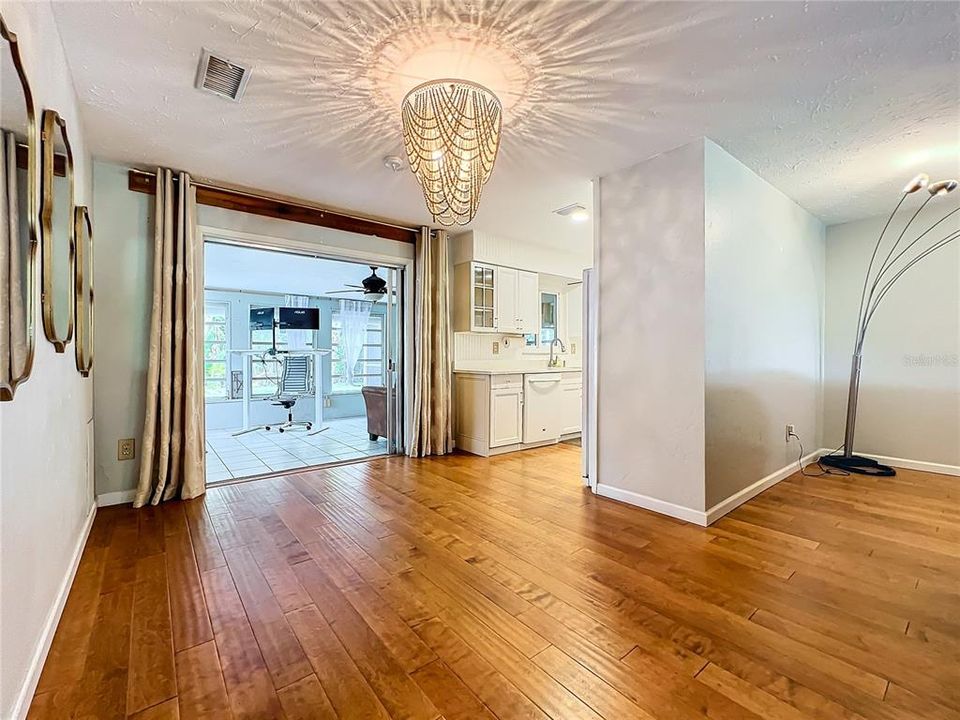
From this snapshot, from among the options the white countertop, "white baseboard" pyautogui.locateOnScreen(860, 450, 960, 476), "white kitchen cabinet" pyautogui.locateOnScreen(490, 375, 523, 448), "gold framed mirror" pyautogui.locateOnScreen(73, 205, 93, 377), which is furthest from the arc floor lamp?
"gold framed mirror" pyautogui.locateOnScreen(73, 205, 93, 377)

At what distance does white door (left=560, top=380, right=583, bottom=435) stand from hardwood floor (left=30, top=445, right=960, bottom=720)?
214 cm

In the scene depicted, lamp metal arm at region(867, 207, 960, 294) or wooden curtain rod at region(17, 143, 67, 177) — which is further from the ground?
lamp metal arm at region(867, 207, 960, 294)

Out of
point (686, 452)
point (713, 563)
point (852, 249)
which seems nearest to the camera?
point (713, 563)

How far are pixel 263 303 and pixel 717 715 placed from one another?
28.2 ft

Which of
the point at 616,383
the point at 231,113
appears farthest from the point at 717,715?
the point at 231,113

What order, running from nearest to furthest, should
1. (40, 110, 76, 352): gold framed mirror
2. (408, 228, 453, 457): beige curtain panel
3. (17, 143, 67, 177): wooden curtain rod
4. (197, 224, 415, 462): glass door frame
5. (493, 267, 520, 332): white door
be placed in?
(17, 143, 67, 177): wooden curtain rod < (40, 110, 76, 352): gold framed mirror < (197, 224, 415, 462): glass door frame < (408, 228, 453, 457): beige curtain panel < (493, 267, 520, 332): white door

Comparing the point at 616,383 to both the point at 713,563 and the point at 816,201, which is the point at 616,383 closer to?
the point at 713,563

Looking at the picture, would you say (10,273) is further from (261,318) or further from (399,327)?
(261,318)

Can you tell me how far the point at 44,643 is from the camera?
1.49m

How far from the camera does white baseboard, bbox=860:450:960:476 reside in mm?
3785

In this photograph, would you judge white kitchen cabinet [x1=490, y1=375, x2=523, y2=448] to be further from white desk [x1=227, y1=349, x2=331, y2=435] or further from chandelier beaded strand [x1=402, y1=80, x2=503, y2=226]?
white desk [x1=227, y1=349, x2=331, y2=435]

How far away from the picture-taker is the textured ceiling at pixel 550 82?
1.71 metres

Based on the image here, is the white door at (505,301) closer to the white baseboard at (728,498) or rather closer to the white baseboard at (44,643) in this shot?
the white baseboard at (728,498)

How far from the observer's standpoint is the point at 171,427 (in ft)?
10.3
